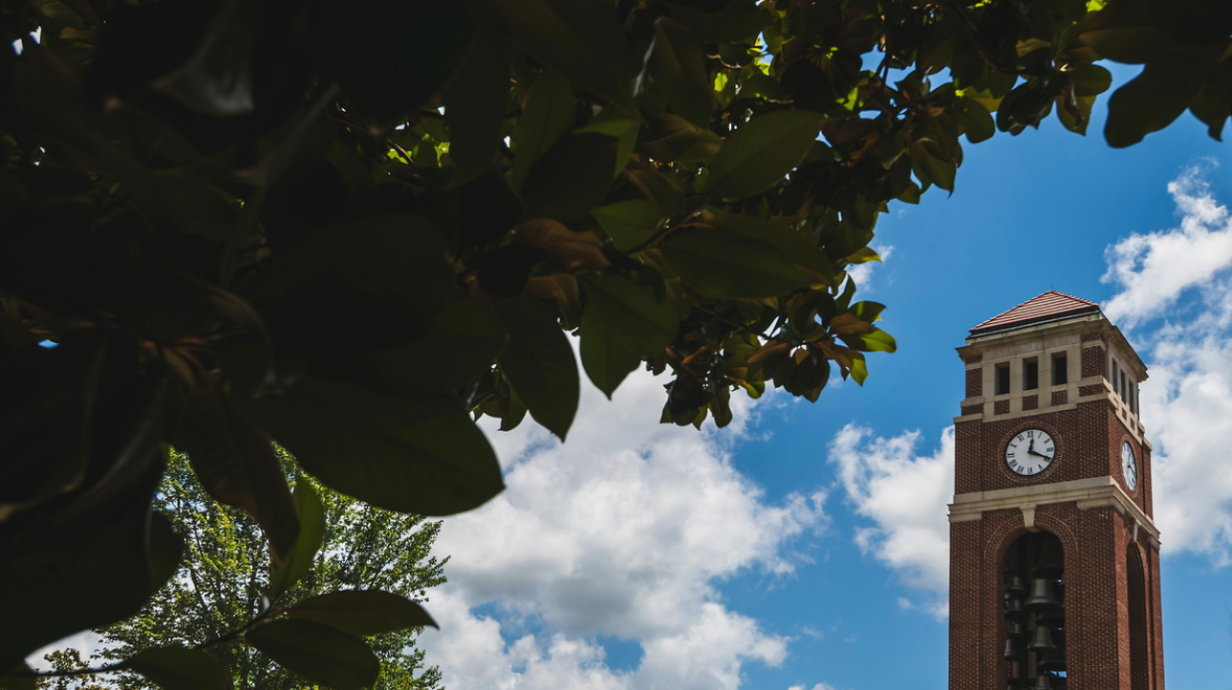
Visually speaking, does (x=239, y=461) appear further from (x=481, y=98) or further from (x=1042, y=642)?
(x=1042, y=642)

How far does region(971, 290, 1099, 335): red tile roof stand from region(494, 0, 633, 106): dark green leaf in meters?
26.8

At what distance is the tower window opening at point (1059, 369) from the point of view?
25.2 metres

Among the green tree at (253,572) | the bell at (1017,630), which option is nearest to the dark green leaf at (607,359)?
the green tree at (253,572)

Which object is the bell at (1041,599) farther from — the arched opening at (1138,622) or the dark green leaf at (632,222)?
the dark green leaf at (632,222)

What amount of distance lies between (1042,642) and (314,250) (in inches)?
939

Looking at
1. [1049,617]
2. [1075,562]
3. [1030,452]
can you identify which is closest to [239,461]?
[1049,617]

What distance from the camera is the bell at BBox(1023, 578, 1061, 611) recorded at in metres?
21.7

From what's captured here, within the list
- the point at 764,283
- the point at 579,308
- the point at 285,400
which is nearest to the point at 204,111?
the point at 285,400

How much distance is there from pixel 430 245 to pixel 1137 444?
97.4 ft

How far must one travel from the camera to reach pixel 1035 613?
22031 mm

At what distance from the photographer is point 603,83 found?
1.25 feet

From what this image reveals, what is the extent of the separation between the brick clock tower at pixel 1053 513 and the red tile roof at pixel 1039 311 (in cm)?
5

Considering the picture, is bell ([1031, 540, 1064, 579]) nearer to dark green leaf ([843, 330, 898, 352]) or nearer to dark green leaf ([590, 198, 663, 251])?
dark green leaf ([843, 330, 898, 352])

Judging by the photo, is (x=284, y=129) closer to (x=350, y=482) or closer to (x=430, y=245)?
(x=430, y=245)
